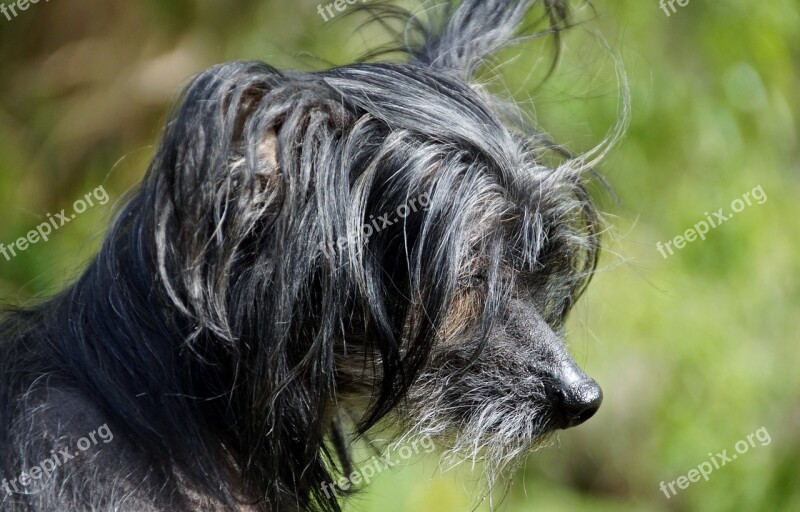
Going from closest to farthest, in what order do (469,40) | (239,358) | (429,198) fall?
(239,358)
(429,198)
(469,40)

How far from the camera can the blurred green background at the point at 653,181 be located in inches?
221

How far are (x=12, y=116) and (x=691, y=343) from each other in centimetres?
463

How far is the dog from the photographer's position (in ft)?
7.11

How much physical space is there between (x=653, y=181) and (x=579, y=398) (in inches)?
141

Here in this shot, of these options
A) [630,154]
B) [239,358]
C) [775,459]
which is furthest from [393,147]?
[775,459]

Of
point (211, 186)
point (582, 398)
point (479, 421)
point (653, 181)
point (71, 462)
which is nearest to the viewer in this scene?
point (211, 186)

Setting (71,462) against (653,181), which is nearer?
(71,462)

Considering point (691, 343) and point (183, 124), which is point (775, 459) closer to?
point (691, 343)

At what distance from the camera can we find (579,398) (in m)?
2.51

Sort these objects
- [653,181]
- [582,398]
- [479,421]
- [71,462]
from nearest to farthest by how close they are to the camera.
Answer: [71,462] < [582,398] < [479,421] < [653,181]

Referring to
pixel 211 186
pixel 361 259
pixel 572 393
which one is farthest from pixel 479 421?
pixel 211 186

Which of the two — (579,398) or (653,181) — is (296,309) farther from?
(653,181)

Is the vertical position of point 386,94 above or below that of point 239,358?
above

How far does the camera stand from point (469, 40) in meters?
3.08
